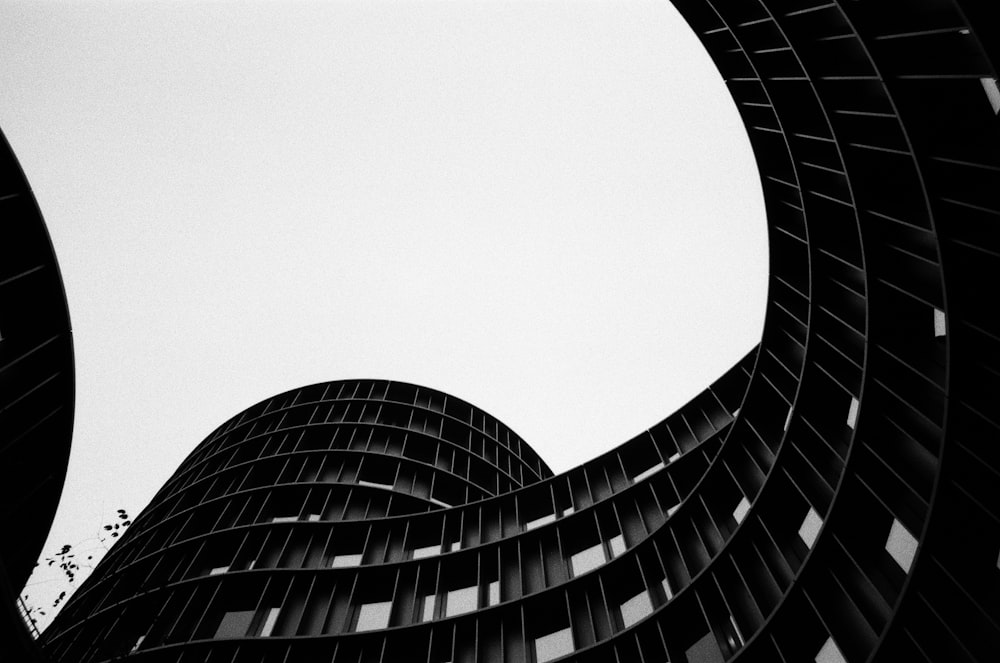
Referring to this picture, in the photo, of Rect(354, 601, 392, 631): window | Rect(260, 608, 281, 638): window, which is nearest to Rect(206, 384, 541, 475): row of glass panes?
Rect(260, 608, 281, 638): window

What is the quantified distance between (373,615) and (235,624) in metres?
5.75

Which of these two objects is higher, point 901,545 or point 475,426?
point 901,545

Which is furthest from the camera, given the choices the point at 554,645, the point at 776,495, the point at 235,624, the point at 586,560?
the point at 586,560

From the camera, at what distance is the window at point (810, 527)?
48.9 feet

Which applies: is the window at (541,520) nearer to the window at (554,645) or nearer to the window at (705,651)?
the window at (554,645)

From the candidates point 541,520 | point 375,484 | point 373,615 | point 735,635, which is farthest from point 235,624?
point 735,635

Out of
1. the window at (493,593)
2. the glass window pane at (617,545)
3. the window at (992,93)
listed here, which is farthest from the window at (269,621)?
the window at (992,93)

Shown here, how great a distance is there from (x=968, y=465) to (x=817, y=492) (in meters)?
4.88

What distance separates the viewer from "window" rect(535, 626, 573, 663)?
19.2 meters

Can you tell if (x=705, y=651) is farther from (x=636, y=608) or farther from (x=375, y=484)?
(x=375, y=484)

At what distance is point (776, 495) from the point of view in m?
16.2

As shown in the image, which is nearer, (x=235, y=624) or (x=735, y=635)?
(x=735, y=635)

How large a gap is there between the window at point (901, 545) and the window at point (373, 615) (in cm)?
1771

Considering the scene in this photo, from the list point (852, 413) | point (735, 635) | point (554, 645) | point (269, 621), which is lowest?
point (554, 645)
